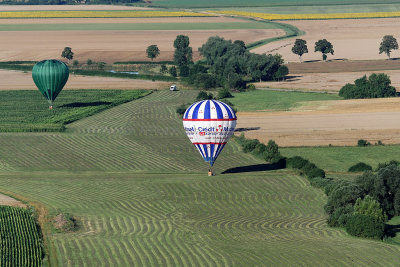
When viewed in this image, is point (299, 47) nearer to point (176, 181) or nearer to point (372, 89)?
point (372, 89)

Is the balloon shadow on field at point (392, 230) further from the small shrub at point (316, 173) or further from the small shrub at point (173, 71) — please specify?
the small shrub at point (173, 71)

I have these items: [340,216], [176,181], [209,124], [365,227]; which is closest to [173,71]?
[176,181]

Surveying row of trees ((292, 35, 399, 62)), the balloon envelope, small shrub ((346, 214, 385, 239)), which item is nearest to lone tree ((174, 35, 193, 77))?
row of trees ((292, 35, 399, 62))

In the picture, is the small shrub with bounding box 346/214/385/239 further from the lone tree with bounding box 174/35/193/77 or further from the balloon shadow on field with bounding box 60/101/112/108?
the lone tree with bounding box 174/35/193/77

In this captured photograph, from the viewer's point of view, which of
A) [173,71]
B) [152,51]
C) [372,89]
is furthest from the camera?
[152,51]

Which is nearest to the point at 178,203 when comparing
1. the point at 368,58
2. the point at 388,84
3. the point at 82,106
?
the point at 82,106

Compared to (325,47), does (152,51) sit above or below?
above

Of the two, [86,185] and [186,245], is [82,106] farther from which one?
[186,245]
